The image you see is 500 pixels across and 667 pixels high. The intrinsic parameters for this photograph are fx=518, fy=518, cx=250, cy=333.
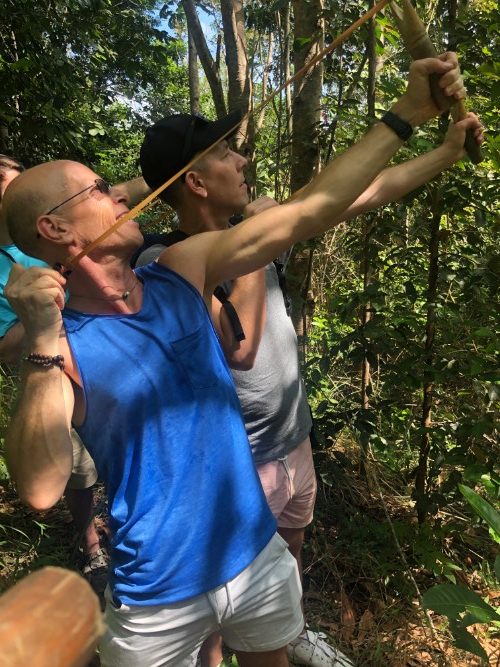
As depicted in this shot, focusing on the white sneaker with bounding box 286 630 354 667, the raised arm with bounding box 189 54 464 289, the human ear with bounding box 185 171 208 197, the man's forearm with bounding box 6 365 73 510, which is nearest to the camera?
the man's forearm with bounding box 6 365 73 510

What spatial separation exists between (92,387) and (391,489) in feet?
8.03

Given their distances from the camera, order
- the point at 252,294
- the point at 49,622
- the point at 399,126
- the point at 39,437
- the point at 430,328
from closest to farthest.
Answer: the point at 49,622, the point at 39,437, the point at 399,126, the point at 252,294, the point at 430,328

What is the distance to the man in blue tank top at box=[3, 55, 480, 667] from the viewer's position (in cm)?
108

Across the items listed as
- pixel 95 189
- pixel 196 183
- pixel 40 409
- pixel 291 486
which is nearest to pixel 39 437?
pixel 40 409

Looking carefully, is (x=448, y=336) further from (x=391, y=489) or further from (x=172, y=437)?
(x=172, y=437)

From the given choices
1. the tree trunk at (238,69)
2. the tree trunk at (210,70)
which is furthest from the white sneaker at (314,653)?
the tree trunk at (210,70)

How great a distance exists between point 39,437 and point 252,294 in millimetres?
716

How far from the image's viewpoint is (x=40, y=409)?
40.8 inches

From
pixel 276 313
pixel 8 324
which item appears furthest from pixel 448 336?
pixel 8 324

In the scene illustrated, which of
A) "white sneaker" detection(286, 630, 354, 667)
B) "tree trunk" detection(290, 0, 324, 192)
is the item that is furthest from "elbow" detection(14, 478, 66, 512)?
"tree trunk" detection(290, 0, 324, 192)

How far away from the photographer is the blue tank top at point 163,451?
116cm

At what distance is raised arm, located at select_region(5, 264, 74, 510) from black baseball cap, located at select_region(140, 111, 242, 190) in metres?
0.73

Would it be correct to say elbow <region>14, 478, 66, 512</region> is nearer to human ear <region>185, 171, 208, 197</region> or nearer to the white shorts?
the white shorts

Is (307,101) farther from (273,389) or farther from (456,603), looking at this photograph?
(456,603)
